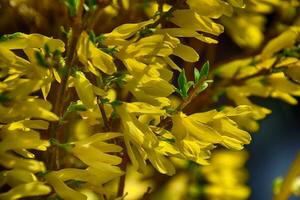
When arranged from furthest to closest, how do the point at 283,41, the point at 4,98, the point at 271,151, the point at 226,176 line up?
the point at 271,151 < the point at 226,176 < the point at 283,41 < the point at 4,98

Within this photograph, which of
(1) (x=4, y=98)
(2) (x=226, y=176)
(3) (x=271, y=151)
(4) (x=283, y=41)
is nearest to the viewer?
(1) (x=4, y=98)

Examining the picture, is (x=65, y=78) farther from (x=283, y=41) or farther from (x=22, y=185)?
(x=283, y=41)

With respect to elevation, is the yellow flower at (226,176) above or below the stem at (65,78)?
below

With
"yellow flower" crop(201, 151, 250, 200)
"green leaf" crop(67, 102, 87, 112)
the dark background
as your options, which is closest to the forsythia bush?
"green leaf" crop(67, 102, 87, 112)

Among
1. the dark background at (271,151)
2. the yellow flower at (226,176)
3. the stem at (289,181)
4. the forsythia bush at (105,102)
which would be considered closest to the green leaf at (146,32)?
the forsythia bush at (105,102)

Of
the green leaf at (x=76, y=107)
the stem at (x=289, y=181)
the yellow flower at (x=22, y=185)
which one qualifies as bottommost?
the stem at (x=289, y=181)

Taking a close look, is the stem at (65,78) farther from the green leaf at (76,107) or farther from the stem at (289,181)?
the stem at (289,181)

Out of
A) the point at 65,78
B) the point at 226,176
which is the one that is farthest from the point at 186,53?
the point at 226,176

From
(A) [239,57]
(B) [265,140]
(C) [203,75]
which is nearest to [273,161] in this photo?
(B) [265,140]

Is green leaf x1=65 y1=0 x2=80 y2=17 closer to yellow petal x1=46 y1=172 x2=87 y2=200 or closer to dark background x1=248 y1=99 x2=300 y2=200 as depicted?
yellow petal x1=46 y1=172 x2=87 y2=200

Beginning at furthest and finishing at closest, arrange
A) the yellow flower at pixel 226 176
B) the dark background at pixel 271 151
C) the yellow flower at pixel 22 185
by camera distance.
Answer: the dark background at pixel 271 151 → the yellow flower at pixel 226 176 → the yellow flower at pixel 22 185

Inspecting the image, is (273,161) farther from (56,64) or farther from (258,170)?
(56,64)
